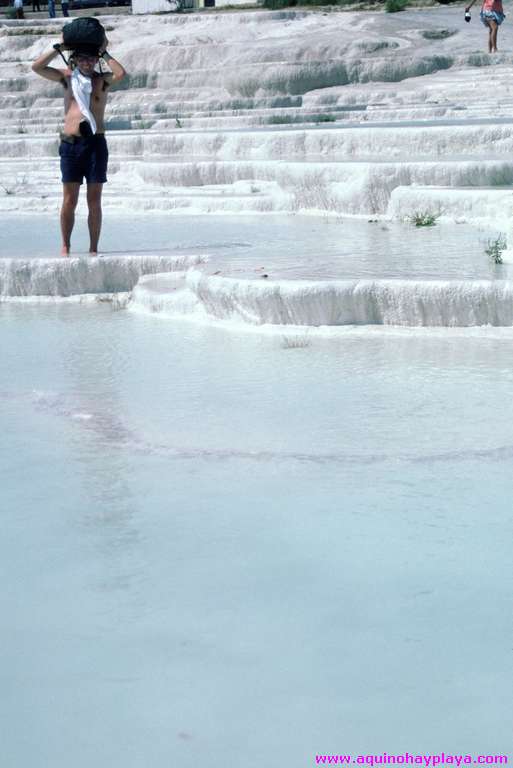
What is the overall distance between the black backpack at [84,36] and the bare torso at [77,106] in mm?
136

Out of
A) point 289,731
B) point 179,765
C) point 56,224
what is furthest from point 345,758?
point 56,224

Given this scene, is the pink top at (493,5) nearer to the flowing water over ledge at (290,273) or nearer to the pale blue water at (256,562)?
the flowing water over ledge at (290,273)

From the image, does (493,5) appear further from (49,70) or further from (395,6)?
(49,70)

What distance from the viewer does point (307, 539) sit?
2.62 meters

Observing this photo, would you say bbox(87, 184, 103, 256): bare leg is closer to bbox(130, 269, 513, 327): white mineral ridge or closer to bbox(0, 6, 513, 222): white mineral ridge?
bbox(130, 269, 513, 327): white mineral ridge

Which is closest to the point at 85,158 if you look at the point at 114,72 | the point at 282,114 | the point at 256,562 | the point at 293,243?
the point at 114,72

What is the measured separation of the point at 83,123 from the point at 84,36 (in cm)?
38

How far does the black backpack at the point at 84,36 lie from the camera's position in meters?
5.73

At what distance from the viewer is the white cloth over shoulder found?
5.84 metres

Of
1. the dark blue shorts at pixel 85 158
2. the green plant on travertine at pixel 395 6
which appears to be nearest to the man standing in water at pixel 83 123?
the dark blue shorts at pixel 85 158

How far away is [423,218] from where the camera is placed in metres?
6.92

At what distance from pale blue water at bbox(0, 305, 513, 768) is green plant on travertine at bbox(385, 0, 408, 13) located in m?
19.2

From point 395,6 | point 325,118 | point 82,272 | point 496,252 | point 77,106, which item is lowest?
point 82,272

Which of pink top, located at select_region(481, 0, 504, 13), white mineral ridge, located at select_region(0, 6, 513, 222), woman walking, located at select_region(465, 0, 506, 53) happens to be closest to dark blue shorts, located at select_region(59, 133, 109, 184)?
white mineral ridge, located at select_region(0, 6, 513, 222)
